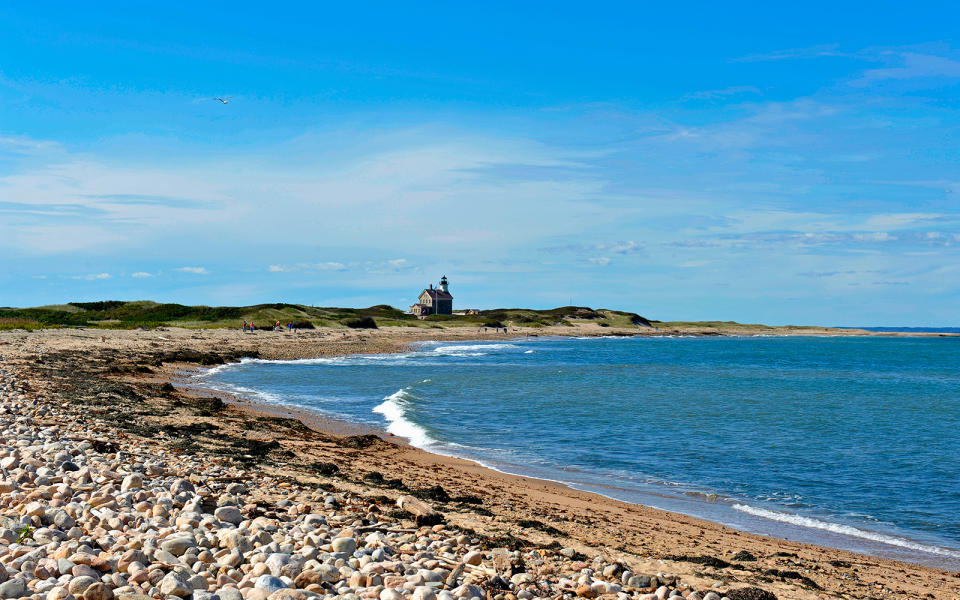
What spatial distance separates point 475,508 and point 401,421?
12148 mm

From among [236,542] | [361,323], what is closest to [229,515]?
[236,542]

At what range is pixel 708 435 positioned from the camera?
20953 millimetres

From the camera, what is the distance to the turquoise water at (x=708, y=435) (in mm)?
12656

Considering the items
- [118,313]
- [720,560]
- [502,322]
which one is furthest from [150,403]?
[502,322]

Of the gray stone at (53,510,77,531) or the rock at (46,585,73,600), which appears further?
the gray stone at (53,510,77,531)

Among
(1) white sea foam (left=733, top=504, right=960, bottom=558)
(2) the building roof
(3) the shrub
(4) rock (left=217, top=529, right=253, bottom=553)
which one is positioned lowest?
Result: (1) white sea foam (left=733, top=504, right=960, bottom=558)

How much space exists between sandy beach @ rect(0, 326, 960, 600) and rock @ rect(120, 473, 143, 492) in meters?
0.85

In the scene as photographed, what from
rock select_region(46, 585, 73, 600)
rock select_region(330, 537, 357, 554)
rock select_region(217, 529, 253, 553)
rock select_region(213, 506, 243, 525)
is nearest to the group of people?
rock select_region(213, 506, 243, 525)

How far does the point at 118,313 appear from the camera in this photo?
89.2 m

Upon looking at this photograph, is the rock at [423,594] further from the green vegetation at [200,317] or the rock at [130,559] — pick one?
the green vegetation at [200,317]

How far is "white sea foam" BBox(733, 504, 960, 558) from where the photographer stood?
1082 centimetres

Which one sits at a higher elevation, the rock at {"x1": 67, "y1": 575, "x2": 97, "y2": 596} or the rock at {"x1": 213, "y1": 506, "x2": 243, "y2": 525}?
the rock at {"x1": 67, "y1": 575, "x2": 97, "y2": 596}

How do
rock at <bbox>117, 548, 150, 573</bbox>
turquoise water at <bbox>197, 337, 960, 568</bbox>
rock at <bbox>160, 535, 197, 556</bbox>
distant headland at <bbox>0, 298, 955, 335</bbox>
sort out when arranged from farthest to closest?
distant headland at <bbox>0, 298, 955, 335</bbox> < turquoise water at <bbox>197, 337, 960, 568</bbox> < rock at <bbox>160, 535, 197, 556</bbox> < rock at <bbox>117, 548, 150, 573</bbox>

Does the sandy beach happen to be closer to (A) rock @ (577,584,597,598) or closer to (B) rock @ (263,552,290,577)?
(A) rock @ (577,584,597,598)
